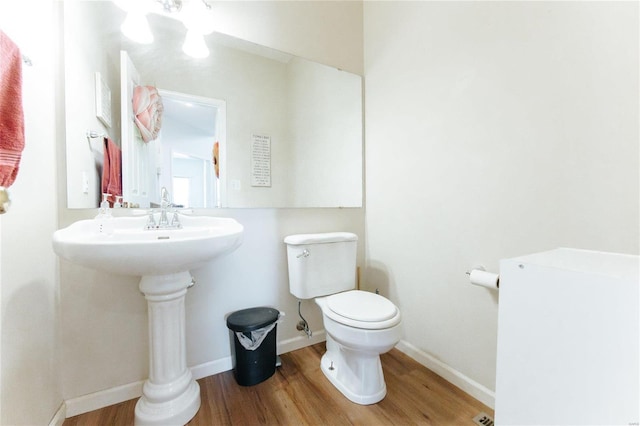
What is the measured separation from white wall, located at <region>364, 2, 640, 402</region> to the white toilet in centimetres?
34

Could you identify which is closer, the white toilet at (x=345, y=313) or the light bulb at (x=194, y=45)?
the white toilet at (x=345, y=313)

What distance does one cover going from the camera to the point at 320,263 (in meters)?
1.57

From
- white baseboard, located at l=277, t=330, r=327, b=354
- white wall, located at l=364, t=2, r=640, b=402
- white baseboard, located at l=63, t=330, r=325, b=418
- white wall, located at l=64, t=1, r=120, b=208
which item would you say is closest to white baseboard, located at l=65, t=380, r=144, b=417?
white baseboard, located at l=63, t=330, r=325, b=418

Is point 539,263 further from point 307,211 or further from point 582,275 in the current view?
point 307,211

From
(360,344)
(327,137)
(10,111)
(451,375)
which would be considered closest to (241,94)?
(327,137)

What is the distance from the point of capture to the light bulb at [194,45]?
138 cm

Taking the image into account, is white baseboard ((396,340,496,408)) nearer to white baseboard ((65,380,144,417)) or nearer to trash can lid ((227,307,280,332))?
trash can lid ((227,307,280,332))

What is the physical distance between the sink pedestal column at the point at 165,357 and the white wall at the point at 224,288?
0.74 feet

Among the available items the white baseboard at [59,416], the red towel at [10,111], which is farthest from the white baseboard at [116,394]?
the red towel at [10,111]

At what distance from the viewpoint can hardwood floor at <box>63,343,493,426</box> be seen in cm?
115

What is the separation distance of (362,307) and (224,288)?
748mm

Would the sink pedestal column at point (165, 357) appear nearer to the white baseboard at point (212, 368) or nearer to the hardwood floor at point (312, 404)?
the hardwood floor at point (312, 404)

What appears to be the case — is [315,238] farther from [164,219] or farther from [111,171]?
[111,171]

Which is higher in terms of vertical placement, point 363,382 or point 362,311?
point 362,311
